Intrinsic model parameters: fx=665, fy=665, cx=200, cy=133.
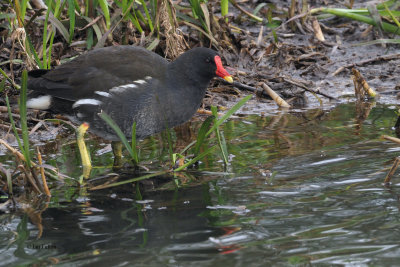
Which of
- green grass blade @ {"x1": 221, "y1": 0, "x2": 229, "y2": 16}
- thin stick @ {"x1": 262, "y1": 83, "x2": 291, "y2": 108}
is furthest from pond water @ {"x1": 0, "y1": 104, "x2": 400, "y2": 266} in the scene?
green grass blade @ {"x1": 221, "y1": 0, "x2": 229, "y2": 16}

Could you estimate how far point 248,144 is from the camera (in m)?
4.54

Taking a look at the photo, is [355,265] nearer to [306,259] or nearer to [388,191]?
[306,259]

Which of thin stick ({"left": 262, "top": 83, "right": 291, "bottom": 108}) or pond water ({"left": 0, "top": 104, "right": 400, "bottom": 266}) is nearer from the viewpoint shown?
pond water ({"left": 0, "top": 104, "right": 400, "bottom": 266})

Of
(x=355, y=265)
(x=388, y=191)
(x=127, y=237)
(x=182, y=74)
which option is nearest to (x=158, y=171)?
(x=182, y=74)

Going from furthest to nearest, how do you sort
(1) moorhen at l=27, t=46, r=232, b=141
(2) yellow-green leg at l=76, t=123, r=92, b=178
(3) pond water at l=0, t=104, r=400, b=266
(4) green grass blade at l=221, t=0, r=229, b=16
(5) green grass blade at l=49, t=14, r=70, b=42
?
1. (4) green grass blade at l=221, t=0, r=229, b=16
2. (5) green grass blade at l=49, t=14, r=70, b=42
3. (1) moorhen at l=27, t=46, r=232, b=141
4. (2) yellow-green leg at l=76, t=123, r=92, b=178
5. (3) pond water at l=0, t=104, r=400, b=266

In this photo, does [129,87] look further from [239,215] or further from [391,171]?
[391,171]

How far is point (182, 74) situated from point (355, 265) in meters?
2.10

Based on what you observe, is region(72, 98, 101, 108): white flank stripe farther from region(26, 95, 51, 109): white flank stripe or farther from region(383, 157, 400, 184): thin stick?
region(383, 157, 400, 184): thin stick

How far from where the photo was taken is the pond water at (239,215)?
8.69 feet

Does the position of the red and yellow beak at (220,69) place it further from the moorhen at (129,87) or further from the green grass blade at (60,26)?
the green grass blade at (60,26)

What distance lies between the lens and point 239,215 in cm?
311

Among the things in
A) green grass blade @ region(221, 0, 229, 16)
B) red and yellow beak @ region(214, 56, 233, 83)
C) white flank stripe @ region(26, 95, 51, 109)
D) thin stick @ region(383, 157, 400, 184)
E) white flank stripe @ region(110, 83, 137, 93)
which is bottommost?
thin stick @ region(383, 157, 400, 184)

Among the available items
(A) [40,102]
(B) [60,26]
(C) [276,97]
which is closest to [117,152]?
(A) [40,102]

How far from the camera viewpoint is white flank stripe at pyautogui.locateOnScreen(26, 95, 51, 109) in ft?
14.3
